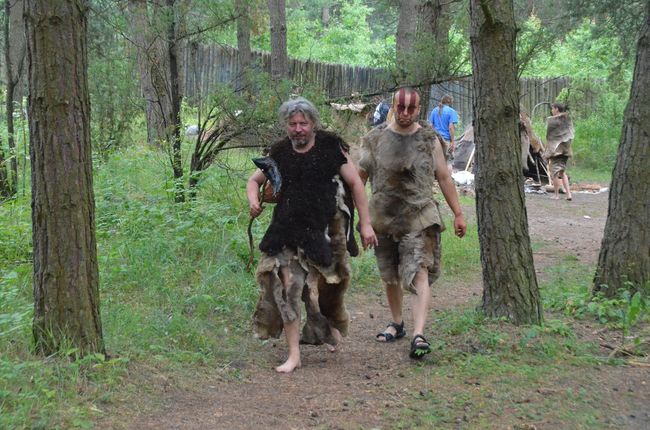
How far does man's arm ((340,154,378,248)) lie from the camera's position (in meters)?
6.02

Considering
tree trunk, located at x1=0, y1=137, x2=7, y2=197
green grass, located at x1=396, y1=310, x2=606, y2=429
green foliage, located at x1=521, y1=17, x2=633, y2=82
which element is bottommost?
green grass, located at x1=396, y1=310, x2=606, y2=429

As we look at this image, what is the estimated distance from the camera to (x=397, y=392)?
536 cm

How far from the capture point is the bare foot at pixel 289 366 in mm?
5941

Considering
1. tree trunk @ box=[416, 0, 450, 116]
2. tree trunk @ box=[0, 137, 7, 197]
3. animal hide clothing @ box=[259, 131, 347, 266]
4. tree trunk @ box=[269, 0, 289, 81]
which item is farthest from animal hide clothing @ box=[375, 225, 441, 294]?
tree trunk @ box=[269, 0, 289, 81]

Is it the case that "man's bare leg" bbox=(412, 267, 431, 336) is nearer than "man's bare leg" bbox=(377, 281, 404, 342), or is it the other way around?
"man's bare leg" bbox=(412, 267, 431, 336)

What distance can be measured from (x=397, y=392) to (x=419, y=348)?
1.97 ft

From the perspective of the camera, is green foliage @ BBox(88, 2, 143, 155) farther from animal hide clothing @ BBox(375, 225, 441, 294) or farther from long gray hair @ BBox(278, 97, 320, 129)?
animal hide clothing @ BBox(375, 225, 441, 294)

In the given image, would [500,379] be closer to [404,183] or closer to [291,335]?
[291,335]

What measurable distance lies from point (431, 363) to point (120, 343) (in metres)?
2.23

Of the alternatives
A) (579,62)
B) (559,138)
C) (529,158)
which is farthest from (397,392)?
(579,62)

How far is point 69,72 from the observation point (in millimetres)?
4453

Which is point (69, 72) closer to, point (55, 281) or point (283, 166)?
point (55, 281)

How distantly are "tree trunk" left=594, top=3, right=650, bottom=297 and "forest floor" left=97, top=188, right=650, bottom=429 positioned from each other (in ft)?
2.50

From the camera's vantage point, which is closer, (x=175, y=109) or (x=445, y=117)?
(x=175, y=109)
